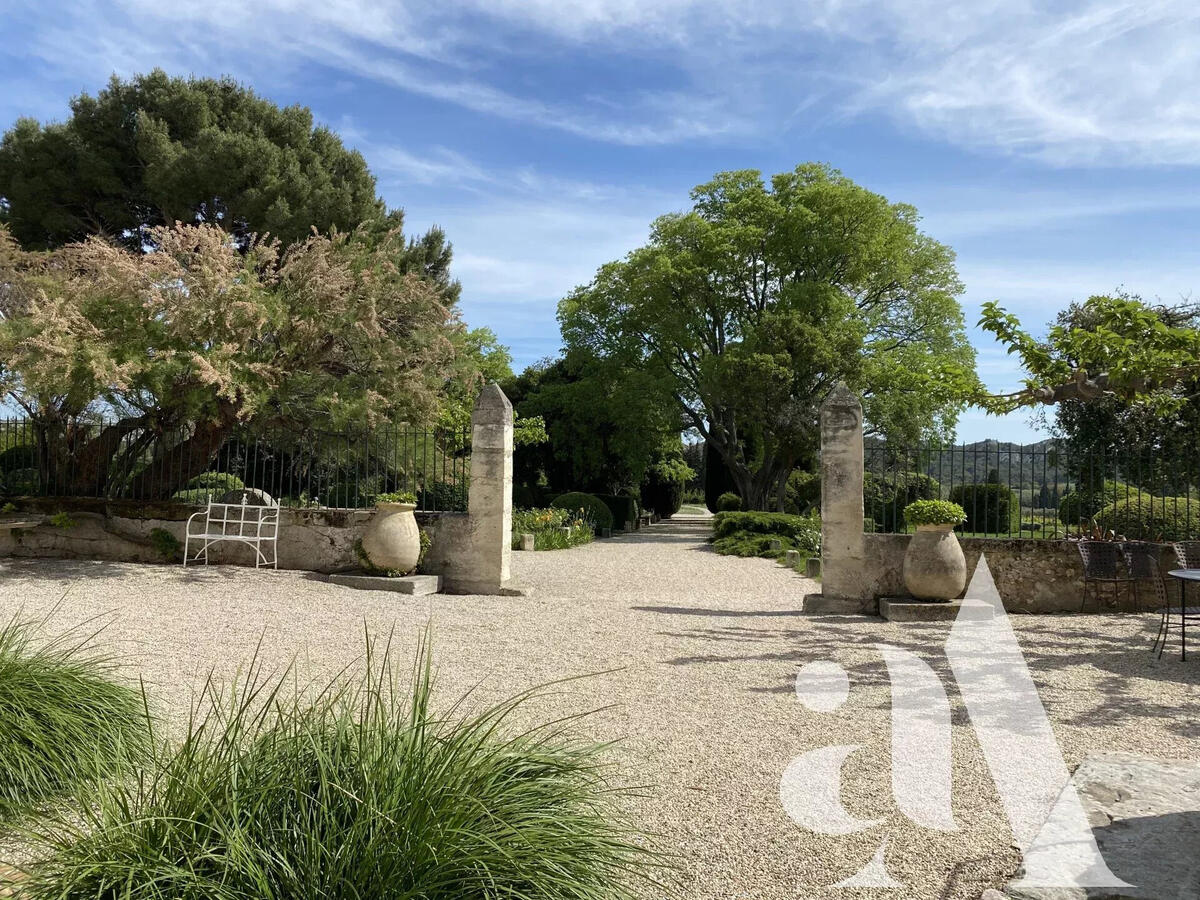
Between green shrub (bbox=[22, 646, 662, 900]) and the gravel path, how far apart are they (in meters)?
0.67

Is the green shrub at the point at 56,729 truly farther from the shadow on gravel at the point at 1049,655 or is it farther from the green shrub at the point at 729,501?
the green shrub at the point at 729,501

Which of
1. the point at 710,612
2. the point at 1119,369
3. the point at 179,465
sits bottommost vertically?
the point at 710,612

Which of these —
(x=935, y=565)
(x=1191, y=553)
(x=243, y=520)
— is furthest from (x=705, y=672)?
(x=243, y=520)

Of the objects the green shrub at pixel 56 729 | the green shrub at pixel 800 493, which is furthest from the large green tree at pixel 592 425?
the green shrub at pixel 56 729

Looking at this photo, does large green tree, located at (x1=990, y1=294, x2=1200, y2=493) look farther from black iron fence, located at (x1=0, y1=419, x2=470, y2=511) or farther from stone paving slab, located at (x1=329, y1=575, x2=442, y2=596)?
black iron fence, located at (x1=0, y1=419, x2=470, y2=511)

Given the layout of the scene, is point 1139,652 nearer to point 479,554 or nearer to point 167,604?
point 479,554

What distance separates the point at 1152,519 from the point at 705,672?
6721 mm

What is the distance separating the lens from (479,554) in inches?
373

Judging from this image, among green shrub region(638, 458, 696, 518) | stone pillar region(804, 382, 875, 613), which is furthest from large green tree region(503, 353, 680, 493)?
stone pillar region(804, 382, 875, 613)

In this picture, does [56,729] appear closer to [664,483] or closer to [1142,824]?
[1142,824]

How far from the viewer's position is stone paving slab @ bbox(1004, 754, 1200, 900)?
2564 mm

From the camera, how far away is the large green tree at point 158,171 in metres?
17.8

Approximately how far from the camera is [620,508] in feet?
78.5

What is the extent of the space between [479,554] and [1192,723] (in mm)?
6763
